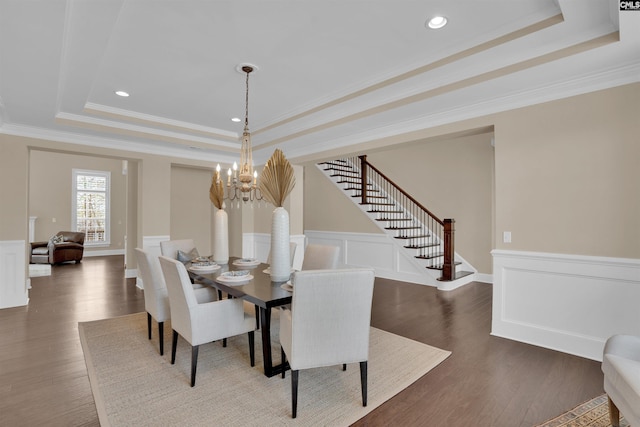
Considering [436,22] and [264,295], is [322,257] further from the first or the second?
[436,22]

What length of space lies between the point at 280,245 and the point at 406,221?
15.6 ft

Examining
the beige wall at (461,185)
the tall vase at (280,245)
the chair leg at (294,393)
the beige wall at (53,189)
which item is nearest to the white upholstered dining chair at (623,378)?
the chair leg at (294,393)

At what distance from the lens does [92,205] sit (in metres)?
10.1

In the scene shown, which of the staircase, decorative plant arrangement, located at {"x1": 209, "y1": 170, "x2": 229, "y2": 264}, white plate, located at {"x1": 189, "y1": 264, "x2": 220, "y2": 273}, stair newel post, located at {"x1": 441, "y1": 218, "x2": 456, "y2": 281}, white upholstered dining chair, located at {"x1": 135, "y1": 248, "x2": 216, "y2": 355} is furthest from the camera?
the staircase

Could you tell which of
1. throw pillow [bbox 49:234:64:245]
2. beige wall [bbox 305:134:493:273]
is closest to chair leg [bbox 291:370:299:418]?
beige wall [bbox 305:134:493:273]

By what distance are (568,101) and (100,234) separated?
11825mm

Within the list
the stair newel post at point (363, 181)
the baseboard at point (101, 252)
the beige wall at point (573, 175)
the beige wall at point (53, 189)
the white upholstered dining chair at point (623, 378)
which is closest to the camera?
the white upholstered dining chair at point (623, 378)

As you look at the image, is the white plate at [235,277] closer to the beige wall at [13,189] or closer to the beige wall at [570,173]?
the beige wall at [570,173]

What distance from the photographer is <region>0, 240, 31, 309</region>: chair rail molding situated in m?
4.31

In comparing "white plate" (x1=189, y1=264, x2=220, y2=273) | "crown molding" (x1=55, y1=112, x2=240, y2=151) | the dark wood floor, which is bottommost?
the dark wood floor

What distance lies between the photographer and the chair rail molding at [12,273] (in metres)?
4.31

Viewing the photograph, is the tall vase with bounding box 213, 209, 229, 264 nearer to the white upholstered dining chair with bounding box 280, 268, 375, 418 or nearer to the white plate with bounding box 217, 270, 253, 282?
the white plate with bounding box 217, 270, 253, 282

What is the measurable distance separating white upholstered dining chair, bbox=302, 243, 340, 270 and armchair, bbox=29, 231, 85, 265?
7.42 metres

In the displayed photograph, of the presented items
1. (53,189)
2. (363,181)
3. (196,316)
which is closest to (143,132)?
(196,316)
